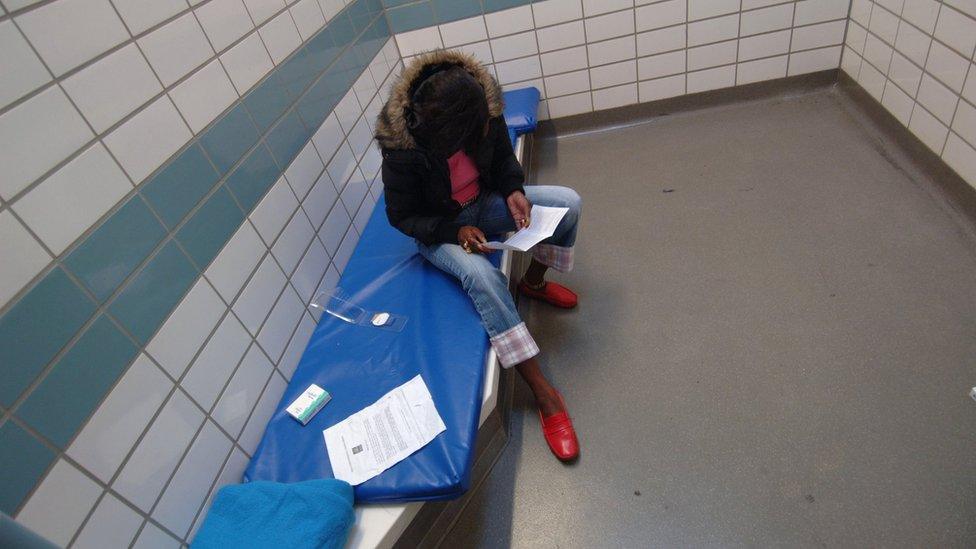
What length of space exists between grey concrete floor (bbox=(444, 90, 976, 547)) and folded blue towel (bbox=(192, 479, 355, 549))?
0.44 m

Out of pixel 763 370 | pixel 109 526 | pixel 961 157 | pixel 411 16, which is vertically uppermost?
pixel 411 16

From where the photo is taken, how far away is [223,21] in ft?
4.81

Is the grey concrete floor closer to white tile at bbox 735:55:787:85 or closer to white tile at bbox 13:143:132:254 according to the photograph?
white tile at bbox 735:55:787:85

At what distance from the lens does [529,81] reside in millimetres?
2877

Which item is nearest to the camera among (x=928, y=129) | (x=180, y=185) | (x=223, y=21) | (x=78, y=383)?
(x=78, y=383)

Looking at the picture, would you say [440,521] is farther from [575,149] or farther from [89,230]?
[575,149]

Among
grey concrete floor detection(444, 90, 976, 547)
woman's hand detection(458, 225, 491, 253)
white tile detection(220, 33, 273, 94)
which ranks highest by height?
white tile detection(220, 33, 273, 94)

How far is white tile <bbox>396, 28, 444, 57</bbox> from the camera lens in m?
2.75

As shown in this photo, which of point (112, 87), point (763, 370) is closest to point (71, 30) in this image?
point (112, 87)

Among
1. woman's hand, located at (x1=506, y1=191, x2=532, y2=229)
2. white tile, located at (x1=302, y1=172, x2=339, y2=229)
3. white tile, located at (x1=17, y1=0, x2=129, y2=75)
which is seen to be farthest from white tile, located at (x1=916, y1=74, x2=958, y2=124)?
white tile, located at (x1=17, y1=0, x2=129, y2=75)

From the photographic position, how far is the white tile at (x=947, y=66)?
5.92 ft

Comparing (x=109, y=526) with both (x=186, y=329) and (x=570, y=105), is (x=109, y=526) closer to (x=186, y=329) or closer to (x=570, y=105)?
(x=186, y=329)

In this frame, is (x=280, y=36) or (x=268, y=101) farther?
(x=280, y=36)

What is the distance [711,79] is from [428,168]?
205 cm
